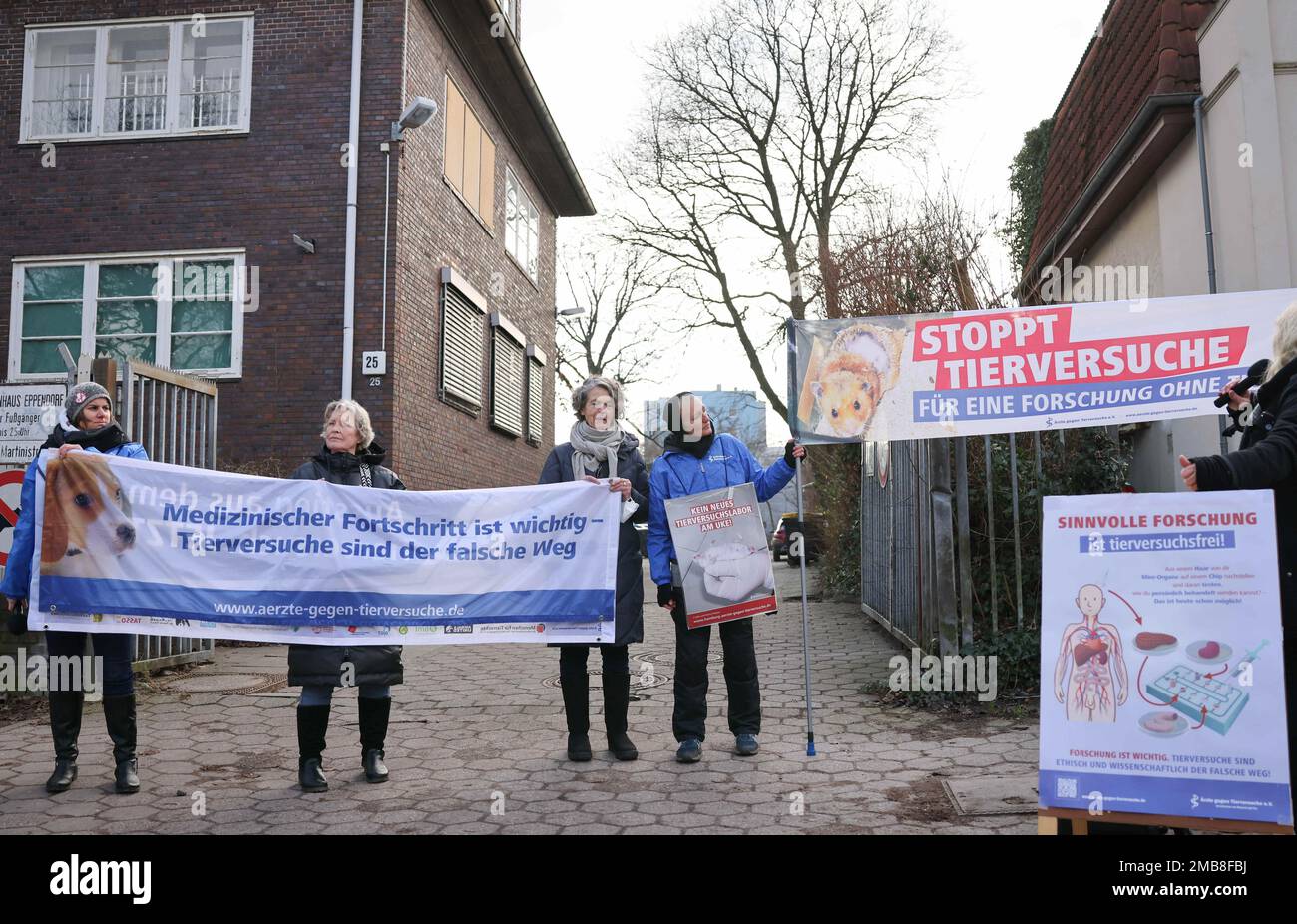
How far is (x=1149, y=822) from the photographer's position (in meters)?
3.30

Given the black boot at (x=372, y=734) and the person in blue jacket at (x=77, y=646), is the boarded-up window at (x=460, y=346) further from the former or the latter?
the black boot at (x=372, y=734)

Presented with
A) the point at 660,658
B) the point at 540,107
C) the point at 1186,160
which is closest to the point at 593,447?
the point at 660,658

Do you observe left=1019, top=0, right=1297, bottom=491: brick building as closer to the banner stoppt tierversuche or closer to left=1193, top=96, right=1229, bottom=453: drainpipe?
left=1193, top=96, right=1229, bottom=453: drainpipe

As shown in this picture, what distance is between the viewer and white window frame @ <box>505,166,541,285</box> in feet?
63.2

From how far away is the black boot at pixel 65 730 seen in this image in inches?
Answer: 205

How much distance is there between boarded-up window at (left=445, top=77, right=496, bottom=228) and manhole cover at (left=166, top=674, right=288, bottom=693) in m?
8.75

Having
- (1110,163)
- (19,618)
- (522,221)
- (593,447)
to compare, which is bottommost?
(19,618)

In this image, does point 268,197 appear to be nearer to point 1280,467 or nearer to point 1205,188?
point 1205,188

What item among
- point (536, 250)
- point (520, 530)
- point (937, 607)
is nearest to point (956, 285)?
point (937, 607)

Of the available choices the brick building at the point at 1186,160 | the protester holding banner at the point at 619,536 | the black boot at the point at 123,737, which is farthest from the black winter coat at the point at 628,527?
the brick building at the point at 1186,160

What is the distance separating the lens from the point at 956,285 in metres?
9.08

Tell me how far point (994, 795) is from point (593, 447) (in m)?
2.76

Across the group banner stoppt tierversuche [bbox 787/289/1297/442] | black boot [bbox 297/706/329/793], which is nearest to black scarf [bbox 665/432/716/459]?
banner stoppt tierversuche [bbox 787/289/1297/442]

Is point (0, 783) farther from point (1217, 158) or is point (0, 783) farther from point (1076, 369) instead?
point (1217, 158)
